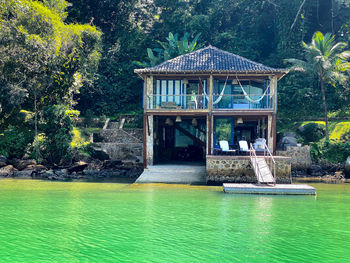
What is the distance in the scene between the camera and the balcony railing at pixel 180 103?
23.6 metres

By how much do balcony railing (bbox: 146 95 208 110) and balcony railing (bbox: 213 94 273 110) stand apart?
2.63ft

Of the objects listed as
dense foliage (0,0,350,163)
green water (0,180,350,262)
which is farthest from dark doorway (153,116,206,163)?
green water (0,180,350,262)

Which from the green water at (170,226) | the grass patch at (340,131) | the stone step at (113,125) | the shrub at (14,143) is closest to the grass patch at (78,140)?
the shrub at (14,143)

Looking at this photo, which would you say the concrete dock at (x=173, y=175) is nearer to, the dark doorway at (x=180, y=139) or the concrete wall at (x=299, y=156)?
the dark doorway at (x=180, y=139)

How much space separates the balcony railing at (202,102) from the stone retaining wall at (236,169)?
12.6ft

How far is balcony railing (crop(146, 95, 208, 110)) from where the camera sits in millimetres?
23609

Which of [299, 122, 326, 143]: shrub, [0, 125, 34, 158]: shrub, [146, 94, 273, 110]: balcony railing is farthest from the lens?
[299, 122, 326, 143]: shrub

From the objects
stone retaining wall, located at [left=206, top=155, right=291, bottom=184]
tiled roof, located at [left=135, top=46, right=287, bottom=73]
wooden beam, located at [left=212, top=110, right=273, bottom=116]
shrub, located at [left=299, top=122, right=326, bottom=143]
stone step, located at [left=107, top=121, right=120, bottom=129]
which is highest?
tiled roof, located at [left=135, top=46, right=287, bottom=73]

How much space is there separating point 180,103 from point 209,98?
6.94ft

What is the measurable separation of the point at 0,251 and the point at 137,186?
11224 mm

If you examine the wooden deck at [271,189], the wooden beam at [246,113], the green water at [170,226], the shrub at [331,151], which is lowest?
the green water at [170,226]

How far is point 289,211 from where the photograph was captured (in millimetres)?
13781

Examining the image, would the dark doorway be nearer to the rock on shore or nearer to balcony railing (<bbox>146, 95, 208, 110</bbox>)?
balcony railing (<bbox>146, 95, 208, 110</bbox>)

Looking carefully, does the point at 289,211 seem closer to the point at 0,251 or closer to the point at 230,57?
the point at 0,251
